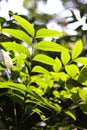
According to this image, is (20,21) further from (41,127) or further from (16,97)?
(41,127)

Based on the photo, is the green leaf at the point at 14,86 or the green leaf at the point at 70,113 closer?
the green leaf at the point at 14,86

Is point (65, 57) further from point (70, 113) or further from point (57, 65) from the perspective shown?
point (70, 113)

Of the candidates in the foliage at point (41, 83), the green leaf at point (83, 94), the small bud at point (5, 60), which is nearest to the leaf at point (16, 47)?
the foliage at point (41, 83)

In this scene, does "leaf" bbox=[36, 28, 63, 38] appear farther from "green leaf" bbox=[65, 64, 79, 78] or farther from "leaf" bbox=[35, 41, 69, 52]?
"green leaf" bbox=[65, 64, 79, 78]

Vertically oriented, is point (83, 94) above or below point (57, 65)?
below

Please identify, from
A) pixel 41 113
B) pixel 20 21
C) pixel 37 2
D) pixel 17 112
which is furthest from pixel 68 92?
pixel 37 2

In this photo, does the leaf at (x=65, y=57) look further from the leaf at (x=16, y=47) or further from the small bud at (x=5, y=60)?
the small bud at (x=5, y=60)

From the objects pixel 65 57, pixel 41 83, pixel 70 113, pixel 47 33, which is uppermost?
pixel 47 33

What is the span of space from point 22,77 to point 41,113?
187mm

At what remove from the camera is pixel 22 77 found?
1484mm

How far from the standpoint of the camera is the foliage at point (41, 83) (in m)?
1.40

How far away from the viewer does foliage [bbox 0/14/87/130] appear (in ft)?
4.60

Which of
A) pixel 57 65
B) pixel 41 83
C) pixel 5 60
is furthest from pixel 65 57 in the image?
pixel 5 60

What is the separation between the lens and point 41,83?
1472mm
